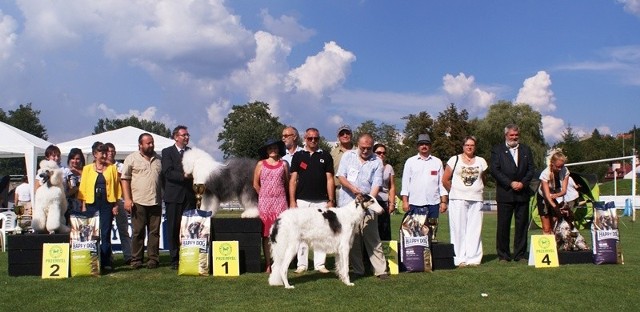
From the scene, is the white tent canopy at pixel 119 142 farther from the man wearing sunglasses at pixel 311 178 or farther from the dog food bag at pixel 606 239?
the dog food bag at pixel 606 239

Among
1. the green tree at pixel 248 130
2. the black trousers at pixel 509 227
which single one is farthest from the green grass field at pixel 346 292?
the green tree at pixel 248 130

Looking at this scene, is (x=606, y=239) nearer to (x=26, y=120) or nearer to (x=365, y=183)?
(x=365, y=183)

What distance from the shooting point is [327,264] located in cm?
841

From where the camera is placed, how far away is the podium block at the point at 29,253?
7.24m

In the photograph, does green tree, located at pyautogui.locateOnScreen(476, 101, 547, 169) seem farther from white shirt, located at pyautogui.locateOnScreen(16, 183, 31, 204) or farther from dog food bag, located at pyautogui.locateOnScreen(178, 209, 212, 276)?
dog food bag, located at pyautogui.locateOnScreen(178, 209, 212, 276)

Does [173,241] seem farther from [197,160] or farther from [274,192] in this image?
[274,192]

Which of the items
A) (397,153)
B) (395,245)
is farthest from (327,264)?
(397,153)

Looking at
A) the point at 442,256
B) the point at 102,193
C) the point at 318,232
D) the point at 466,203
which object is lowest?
the point at 442,256

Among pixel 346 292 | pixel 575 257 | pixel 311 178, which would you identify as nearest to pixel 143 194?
pixel 311 178

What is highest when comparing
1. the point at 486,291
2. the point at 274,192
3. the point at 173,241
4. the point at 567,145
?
the point at 567,145

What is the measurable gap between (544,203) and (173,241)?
5309mm

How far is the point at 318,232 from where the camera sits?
6.59 metres

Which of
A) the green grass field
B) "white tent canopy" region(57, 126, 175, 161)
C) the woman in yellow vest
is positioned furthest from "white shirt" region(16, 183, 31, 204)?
the woman in yellow vest

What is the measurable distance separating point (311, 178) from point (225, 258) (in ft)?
4.86
